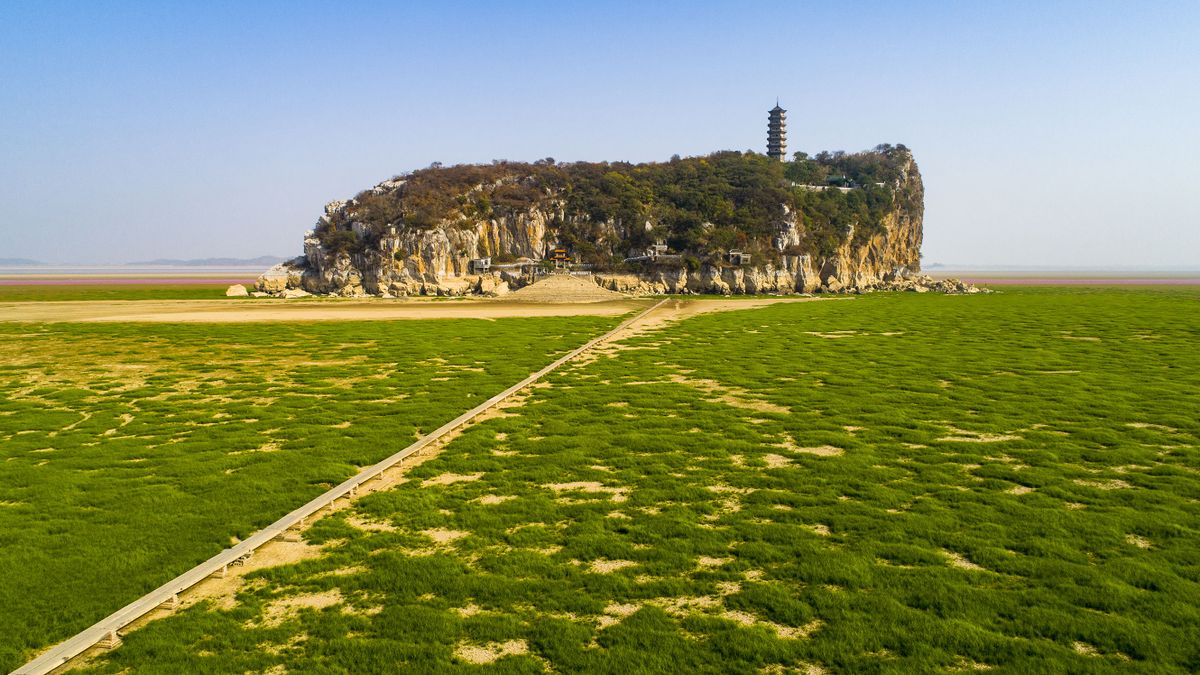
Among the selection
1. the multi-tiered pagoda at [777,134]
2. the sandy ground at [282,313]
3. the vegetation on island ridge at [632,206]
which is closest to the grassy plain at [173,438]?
the sandy ground at [282,313]

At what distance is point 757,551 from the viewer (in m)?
8.09

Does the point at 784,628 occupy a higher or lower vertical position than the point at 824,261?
lower

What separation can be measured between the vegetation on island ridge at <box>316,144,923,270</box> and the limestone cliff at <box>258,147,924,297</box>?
229mm

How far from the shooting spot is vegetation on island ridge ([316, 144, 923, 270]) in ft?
322

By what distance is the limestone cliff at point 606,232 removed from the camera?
305 ft

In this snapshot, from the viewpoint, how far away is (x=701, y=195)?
107000 mm

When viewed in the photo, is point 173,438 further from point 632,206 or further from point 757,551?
point 632,206

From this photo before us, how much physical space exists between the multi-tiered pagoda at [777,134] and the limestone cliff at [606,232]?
78.3 feet

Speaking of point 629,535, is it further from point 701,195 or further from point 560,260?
point 701,195

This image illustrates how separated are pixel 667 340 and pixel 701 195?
3135 inches

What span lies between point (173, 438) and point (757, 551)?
41.4 feet

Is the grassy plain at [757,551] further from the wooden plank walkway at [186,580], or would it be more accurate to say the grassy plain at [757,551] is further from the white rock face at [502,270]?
the white rock face at [502,270]

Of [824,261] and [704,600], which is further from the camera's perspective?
[824,261]

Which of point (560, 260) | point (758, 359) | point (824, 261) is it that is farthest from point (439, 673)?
point (824, 261)
